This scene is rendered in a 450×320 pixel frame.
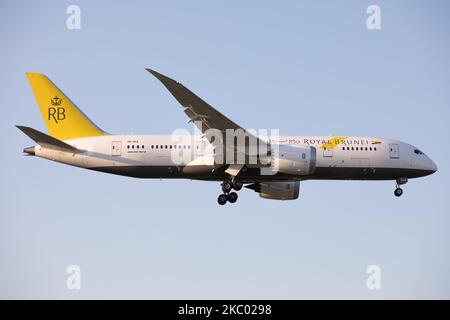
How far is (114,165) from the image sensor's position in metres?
43.2

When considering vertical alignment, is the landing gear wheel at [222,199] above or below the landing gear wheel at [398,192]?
below

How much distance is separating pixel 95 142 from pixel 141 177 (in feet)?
9.69

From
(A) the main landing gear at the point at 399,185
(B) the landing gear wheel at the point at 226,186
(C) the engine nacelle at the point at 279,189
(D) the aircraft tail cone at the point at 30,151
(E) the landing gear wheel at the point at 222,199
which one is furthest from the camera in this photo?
(C) the engine nacelle at the point at 279,189

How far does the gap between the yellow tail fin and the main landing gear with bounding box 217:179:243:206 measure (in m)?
6.94

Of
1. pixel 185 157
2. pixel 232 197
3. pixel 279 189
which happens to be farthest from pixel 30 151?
pixel 279 189

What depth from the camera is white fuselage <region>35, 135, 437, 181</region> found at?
43.0 metres

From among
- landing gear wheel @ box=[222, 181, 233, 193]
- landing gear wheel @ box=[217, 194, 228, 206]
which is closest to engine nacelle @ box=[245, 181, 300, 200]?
landing gear wheel @ box=[217, 194, 228, 206]

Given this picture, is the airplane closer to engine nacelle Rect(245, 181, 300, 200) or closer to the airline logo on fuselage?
the airline logo on fuselage

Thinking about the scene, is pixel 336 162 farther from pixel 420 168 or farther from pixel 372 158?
pixel 420 168

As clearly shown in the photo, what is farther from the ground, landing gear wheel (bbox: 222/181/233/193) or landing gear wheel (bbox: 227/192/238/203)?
landing gear wheel (bbox: 222/181/233/193)

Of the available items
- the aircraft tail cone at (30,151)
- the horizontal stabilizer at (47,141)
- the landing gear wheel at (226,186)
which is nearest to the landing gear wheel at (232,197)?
the landing gear wheel at (226,186)

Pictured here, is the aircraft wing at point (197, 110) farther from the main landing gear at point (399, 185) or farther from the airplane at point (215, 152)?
the main landing gear at point (399, 185)

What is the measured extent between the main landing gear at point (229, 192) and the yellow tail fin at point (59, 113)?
22.8 ft

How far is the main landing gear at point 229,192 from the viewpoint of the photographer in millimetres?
43719
